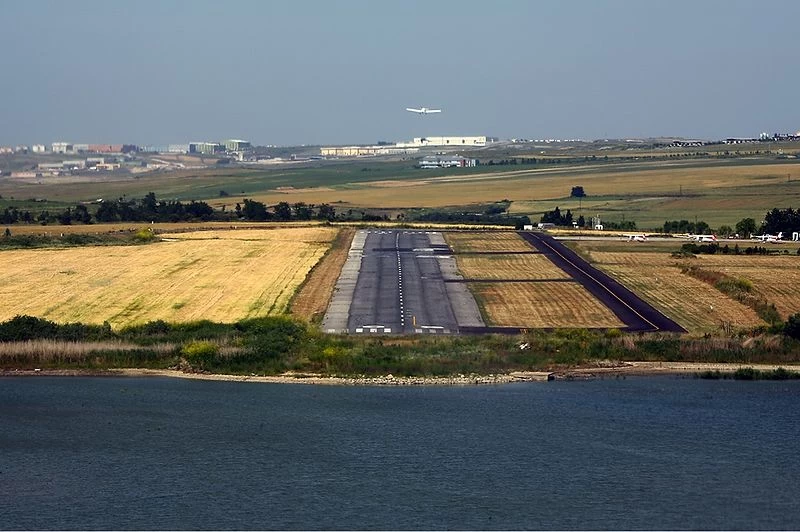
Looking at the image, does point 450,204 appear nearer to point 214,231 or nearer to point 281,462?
point 214,231

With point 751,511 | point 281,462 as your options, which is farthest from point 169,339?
point 751,511

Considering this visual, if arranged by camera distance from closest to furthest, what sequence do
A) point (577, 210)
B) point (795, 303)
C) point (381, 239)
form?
1. point (795, 303)
2. point (381, 239)
3. point (577, 210)

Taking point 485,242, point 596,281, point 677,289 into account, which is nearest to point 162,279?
point 596,281

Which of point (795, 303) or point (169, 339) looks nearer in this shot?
point (169, 339)

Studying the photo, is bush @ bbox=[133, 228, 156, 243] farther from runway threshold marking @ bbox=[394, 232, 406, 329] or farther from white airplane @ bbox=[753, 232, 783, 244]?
white airplane @ bbox=[753, 232, 783, 244]

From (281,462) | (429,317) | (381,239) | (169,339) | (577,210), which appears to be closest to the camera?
(281,462)

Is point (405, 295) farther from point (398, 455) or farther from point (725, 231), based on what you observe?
point (725, 231)
